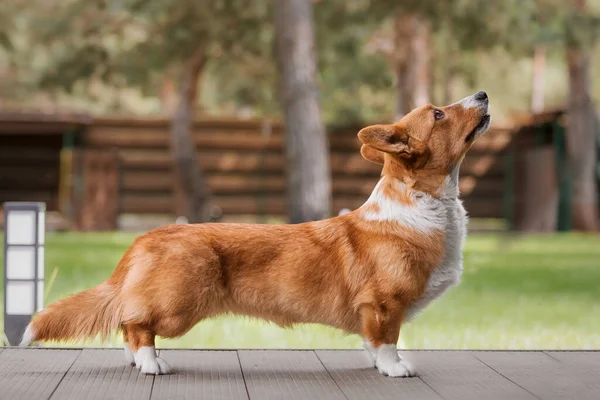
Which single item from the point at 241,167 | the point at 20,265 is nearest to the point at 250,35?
the point at 241,167

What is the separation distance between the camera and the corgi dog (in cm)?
417

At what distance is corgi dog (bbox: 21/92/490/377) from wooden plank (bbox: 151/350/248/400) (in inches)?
6.3

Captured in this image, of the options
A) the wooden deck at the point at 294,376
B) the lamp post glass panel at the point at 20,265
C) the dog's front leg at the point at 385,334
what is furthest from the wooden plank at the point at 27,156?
the dog's front leg at the point at 385,334

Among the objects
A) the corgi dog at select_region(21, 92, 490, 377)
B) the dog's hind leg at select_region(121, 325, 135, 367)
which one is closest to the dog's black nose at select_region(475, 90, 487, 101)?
the corgi dog at select_region(21, 92, 490, 377)

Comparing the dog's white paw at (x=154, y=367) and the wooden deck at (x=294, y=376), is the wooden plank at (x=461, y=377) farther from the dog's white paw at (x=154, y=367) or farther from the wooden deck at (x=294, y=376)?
the dog's white paw at (x=154, y=367)

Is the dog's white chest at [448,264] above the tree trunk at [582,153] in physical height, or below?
below

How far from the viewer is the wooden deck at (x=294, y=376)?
3859mm

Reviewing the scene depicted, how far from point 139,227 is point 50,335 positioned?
44.0 ft

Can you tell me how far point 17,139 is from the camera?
18328 mm

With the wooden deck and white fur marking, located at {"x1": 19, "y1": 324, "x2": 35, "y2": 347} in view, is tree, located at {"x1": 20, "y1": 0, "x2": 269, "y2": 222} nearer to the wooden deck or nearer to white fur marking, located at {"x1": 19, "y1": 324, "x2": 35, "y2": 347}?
the wooden deck

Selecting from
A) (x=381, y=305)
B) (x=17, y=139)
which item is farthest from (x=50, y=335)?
(x=17, y=139)

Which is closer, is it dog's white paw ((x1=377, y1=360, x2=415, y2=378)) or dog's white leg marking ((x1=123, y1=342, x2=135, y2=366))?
dog's white paw ((x1=377, y1=360, x2=415, y2=378))

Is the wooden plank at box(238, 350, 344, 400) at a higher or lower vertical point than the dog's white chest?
lower

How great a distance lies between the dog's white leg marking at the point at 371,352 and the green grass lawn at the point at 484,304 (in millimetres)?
814
